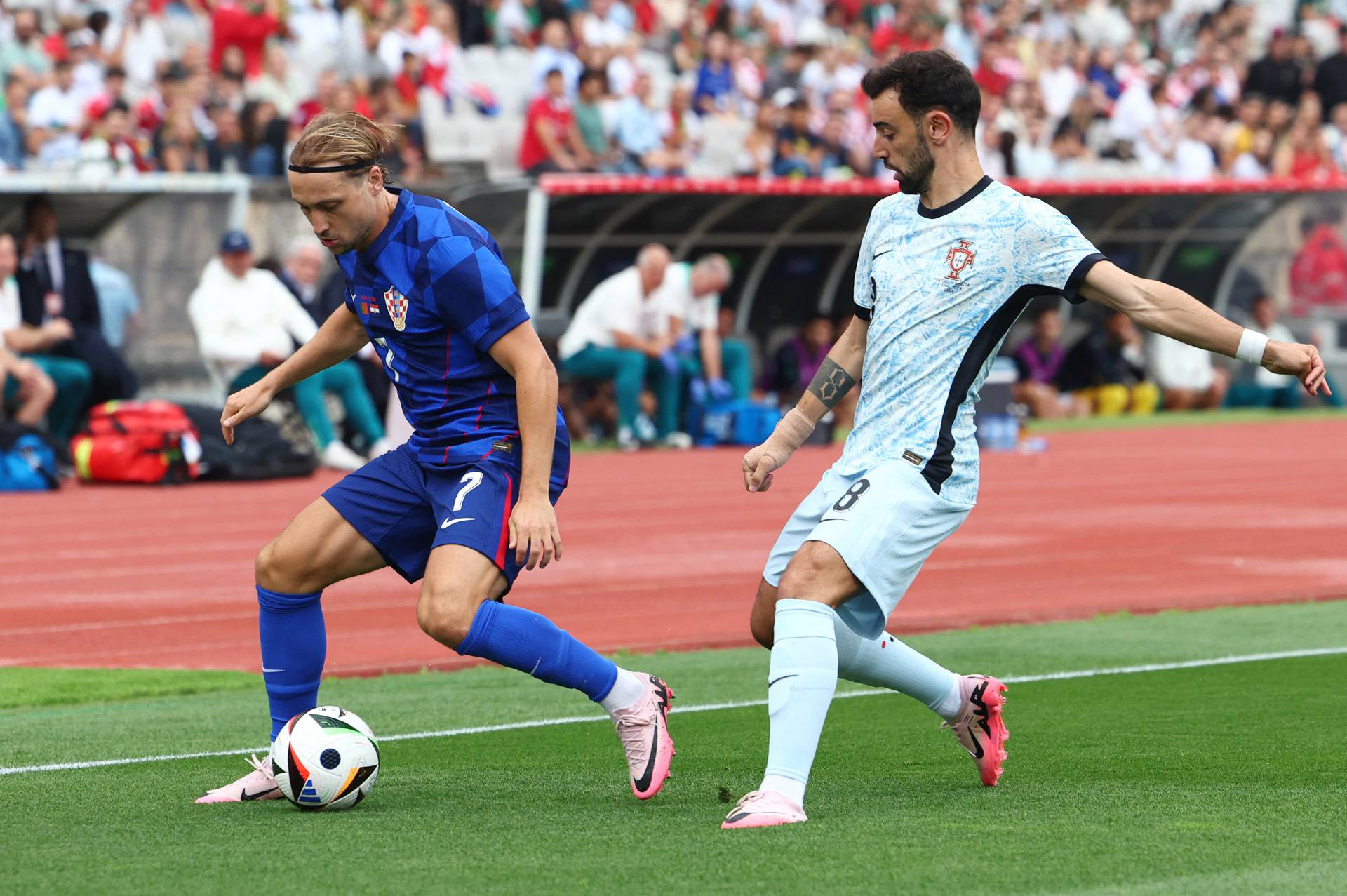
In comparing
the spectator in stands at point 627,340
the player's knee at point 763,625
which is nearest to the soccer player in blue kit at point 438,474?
the player's knee at point 763,625

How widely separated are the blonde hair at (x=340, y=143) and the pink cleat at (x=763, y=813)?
189 cm

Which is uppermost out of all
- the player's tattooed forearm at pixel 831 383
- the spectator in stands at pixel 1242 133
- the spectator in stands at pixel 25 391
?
the player's tattooed forearm at pixel 831 383

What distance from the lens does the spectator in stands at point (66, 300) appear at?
1630 cm

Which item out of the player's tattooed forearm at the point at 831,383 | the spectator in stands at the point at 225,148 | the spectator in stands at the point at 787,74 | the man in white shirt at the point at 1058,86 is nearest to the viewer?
the player's tattooed forearm at the point at 831,383

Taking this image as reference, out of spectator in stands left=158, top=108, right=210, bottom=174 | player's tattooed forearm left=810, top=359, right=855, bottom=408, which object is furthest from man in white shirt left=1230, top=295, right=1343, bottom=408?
player's tattooed forearm left=810, top=359, right=855, bottom=408

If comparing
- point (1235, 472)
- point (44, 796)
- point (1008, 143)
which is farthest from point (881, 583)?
point (1008, 143)

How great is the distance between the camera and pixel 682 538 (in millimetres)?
12820

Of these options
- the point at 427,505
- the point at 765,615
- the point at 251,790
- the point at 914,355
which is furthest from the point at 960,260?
the point at 251,790

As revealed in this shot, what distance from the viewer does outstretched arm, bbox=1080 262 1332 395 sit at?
4.95 m

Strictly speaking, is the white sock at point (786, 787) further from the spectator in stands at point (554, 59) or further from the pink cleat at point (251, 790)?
the spectator in stands at point (554, 59)

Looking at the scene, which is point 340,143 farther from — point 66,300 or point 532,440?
point 66,300

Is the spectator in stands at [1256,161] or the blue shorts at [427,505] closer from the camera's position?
the blue shorts at [427,505]

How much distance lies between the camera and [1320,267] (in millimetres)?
26453

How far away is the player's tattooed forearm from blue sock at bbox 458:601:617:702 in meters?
0.98
